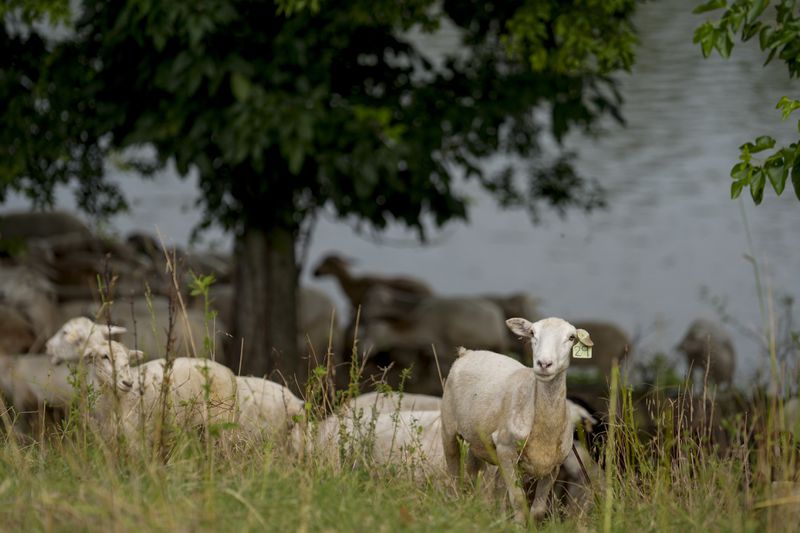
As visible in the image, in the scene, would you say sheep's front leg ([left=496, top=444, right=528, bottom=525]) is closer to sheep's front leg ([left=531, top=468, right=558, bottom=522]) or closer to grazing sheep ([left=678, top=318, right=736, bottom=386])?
sheep's front leg ([left=531, top=468, right=558, bottom=522])

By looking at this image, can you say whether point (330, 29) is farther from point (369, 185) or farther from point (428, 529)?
point (428, 529)

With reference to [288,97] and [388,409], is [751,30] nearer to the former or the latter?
[388,409]

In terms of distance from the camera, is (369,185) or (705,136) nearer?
(369,185)

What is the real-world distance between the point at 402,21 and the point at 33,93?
3.14m

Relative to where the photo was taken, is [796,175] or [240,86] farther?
[240,86]

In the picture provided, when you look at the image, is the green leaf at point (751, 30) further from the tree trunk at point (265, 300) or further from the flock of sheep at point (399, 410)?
the tree trunk at point (265, 300)

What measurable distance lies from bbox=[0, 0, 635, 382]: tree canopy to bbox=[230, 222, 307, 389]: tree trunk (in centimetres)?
3

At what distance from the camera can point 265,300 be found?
1053cm

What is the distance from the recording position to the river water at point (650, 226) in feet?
63.1

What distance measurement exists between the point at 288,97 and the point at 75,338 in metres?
3.45

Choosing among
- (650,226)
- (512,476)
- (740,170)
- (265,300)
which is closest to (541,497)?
(512,476)

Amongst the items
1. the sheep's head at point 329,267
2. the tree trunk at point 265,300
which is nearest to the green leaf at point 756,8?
the tree trunk at point 265,300

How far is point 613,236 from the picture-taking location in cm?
2253

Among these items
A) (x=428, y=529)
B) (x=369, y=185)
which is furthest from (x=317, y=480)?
(x=369, y=185)
